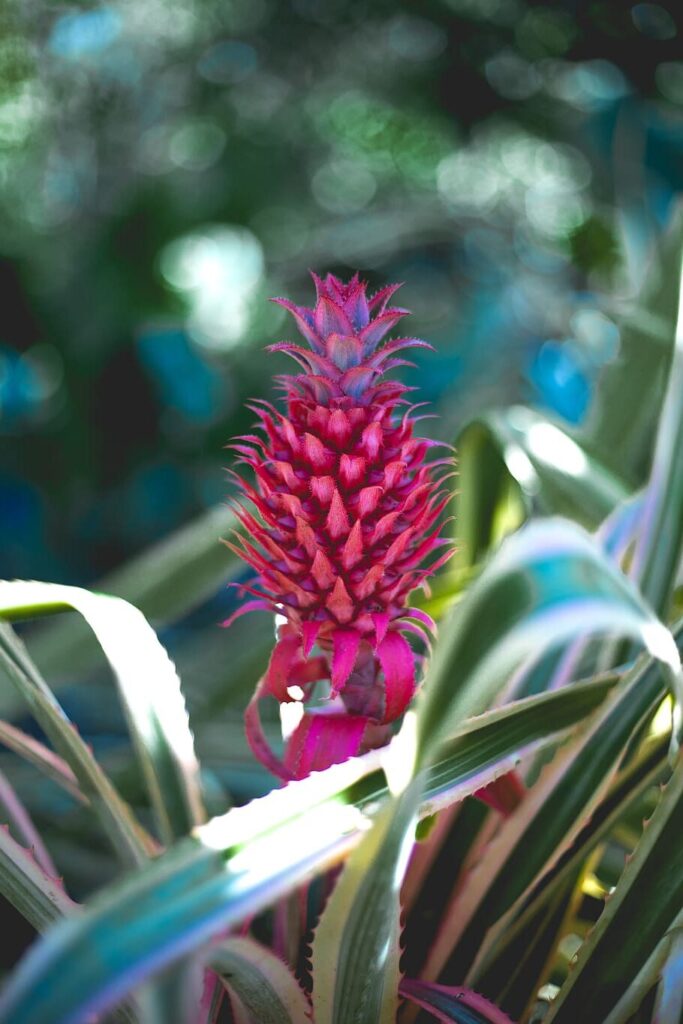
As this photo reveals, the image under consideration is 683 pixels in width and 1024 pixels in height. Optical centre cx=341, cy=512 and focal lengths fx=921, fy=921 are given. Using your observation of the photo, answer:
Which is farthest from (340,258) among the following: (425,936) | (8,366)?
(425,936)

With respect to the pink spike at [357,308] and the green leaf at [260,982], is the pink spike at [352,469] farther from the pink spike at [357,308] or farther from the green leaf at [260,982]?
the green leaf at [260,982]

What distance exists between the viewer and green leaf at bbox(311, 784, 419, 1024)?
0.30 metres

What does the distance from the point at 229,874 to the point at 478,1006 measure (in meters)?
0.21

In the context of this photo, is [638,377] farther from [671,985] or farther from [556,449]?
[671,985]

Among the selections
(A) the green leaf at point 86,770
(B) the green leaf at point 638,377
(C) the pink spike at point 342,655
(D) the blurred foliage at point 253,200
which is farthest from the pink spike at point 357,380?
(D) the blurred foliage at point 253,200

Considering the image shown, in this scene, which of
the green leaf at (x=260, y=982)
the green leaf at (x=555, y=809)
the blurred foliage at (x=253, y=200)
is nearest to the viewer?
the green leaf at (x=260, y=982)

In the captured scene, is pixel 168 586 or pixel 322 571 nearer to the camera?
pixel 322 571

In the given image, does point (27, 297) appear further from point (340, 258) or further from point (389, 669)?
point (389, 669)

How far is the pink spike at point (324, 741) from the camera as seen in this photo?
409mm

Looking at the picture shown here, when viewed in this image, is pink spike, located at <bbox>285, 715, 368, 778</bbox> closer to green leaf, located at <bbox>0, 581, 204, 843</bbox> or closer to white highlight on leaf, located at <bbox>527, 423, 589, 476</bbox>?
green leaf, located at <bbox>0, 581, 204, 843</bbox>

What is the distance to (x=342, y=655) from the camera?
39 cm

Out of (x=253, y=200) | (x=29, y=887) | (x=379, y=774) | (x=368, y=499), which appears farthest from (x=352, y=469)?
(x=253, y=200)

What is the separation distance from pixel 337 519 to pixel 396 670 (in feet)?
0.23

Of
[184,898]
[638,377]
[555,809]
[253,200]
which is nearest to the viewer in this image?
[184,898]
